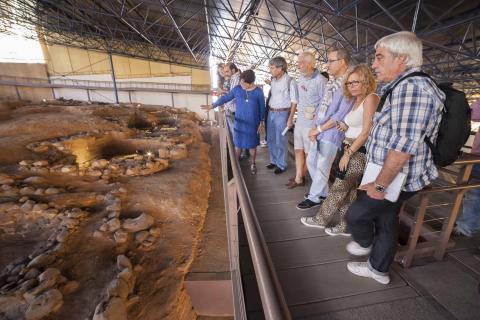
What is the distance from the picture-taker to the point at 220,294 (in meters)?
3.81

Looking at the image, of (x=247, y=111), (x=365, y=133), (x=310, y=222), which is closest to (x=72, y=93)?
(x=247, y=111)

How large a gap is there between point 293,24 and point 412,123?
1094cm

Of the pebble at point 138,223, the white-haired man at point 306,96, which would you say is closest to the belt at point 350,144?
the white-haired man at point 306,96

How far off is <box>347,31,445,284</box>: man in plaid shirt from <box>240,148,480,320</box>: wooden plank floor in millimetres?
253

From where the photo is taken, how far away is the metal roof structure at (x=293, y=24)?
7075mm

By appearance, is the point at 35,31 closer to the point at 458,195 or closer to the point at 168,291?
the point at 168,291

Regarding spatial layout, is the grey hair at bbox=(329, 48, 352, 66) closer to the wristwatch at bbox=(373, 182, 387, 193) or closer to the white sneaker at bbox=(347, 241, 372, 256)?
the wristwatch at bbox=(373, 182, 387, 193)

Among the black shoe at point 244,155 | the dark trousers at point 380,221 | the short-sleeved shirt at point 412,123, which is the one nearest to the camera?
the short-sleeved shirt at point 412,123

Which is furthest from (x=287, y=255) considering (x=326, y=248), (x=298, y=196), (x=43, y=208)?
(x=43, y=208)

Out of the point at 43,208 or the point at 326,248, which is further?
the point at 43,208

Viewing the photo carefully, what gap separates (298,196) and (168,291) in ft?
7.69

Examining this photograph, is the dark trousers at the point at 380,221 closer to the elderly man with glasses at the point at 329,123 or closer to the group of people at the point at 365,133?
the group of people at the point at 365,133

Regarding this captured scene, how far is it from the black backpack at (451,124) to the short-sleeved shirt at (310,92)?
1.55 m

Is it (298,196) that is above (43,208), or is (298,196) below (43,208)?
above
